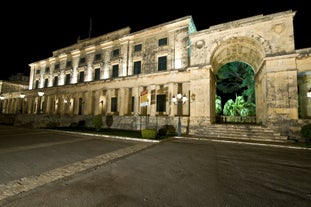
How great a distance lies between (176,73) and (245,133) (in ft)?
33.2

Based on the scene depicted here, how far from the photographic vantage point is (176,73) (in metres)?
18.2

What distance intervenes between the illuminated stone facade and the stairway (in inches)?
32.7

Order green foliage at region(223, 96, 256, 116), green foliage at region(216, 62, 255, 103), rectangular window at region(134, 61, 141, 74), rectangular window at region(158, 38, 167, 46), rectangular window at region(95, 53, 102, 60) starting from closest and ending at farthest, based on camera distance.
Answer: rectangular window at region(158, 38, 167, 46) < rectangular window at region(134, 61, 141, 74) < green foliage at region(223, 96, 256, 116) < green foliage at region(216, 62, 255, 103) < rectangular window at region(95, 53, 102, 60)

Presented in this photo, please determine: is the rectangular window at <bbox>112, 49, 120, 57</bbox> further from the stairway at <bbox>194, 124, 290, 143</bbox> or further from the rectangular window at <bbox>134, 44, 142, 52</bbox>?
the stairway at <bbox>194, 124, 290, 143</bbox>

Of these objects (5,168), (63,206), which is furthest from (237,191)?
(5,168)

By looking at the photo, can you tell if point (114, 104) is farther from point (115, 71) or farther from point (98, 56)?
point (98, 56)

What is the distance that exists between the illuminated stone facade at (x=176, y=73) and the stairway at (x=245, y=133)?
32.7 inches

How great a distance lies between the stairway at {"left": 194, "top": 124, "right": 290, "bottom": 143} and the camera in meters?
11.8

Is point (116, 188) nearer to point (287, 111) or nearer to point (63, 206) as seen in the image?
point (63, 206)

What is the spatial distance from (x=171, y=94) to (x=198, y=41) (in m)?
7.11

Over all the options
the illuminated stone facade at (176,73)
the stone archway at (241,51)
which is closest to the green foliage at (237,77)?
the illuminated stone facade at (176,73)

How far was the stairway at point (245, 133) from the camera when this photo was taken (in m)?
11.8

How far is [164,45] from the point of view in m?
21.0

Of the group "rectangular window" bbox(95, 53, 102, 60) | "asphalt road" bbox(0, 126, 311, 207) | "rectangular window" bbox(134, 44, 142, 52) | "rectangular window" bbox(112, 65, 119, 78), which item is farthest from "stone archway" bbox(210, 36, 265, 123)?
"rectangular window" bbox(95, 53, 102, 60)
